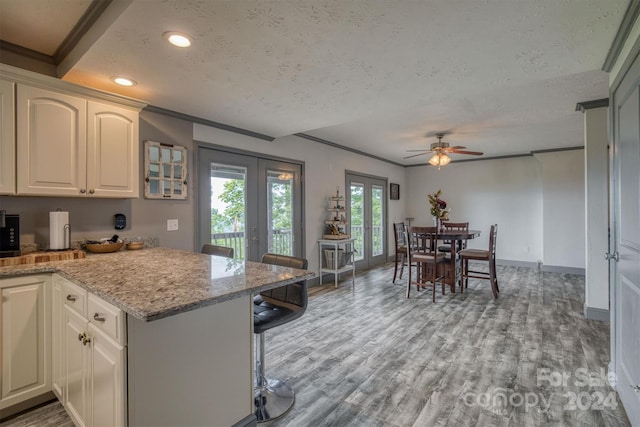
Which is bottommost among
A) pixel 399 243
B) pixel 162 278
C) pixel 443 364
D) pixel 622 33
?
pixel 443 364

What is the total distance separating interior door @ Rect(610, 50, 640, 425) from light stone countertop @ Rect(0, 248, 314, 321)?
1.75 m

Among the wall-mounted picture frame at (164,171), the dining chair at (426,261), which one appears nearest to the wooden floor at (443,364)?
the dining chair at (426,261)

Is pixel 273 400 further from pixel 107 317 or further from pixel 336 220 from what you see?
pixel 336 220

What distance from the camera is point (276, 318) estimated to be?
187 centimetres

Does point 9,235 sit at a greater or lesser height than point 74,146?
lesser

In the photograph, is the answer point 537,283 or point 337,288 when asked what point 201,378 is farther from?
point 537,283

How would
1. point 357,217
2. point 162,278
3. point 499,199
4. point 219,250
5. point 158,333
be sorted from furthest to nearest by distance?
1. point 499,199
2. point 357,217
3. point 219,250
4. point 162,278
5. point 158,333

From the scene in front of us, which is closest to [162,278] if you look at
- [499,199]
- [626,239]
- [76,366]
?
[76,366]

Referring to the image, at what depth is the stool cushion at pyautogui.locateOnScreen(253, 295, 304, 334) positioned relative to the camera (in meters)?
1.82

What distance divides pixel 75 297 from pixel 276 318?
1074 millimetres

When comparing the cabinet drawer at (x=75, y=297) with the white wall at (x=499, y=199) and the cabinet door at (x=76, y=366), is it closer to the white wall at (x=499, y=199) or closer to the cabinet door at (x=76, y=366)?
the cabinet door at (x=76, y=366)

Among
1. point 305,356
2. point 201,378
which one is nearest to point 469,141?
point 305,356

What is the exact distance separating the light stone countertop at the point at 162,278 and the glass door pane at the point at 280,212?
2015 millimetres

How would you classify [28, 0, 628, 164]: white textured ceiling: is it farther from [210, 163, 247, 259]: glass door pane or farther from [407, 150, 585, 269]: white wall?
[407, 150, 585, 269]: white wall
